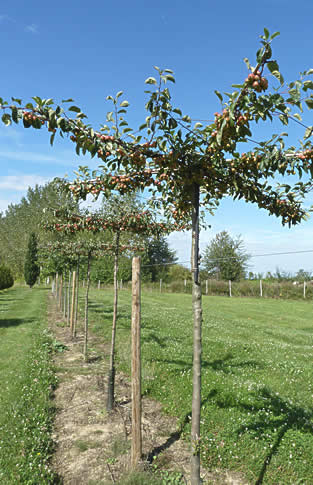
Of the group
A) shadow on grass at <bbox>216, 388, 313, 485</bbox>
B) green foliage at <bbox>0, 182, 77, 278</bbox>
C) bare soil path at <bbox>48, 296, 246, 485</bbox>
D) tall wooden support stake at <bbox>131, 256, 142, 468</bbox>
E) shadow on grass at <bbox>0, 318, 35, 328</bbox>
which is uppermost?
green foliage at <bbox>0, 182, 77, 278</bbox>

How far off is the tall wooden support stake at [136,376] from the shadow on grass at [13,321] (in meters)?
11.3

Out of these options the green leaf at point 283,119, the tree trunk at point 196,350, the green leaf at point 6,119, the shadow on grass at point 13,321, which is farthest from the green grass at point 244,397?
the shadow on grass at point 13,321

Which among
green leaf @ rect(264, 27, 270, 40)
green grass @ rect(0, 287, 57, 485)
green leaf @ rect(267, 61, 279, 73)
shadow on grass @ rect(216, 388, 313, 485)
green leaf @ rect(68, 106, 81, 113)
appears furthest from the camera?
shadow on grass @ rect(216, 388, 313, 485)

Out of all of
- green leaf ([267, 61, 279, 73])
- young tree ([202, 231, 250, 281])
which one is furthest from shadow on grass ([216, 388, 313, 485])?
young tree ([202, 231, 250, 281])

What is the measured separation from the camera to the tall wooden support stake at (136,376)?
3953 mm

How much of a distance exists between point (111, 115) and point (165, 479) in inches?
155

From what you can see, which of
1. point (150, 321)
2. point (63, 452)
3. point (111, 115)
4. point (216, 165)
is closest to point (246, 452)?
point (63, 452)

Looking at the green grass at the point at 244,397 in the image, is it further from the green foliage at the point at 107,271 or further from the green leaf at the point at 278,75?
the green foliage at the point at 107,271

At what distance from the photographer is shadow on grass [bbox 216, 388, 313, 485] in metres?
4.17

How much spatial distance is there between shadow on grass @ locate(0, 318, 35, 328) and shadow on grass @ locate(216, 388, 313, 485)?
11.2 meters

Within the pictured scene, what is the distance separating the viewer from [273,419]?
15.2 feet

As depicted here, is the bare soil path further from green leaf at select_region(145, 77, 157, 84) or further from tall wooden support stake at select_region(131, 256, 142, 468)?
green leaf at select_region(145, 77, 157, 84)

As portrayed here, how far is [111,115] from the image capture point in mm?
2861

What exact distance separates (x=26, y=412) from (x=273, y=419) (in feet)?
12.4
